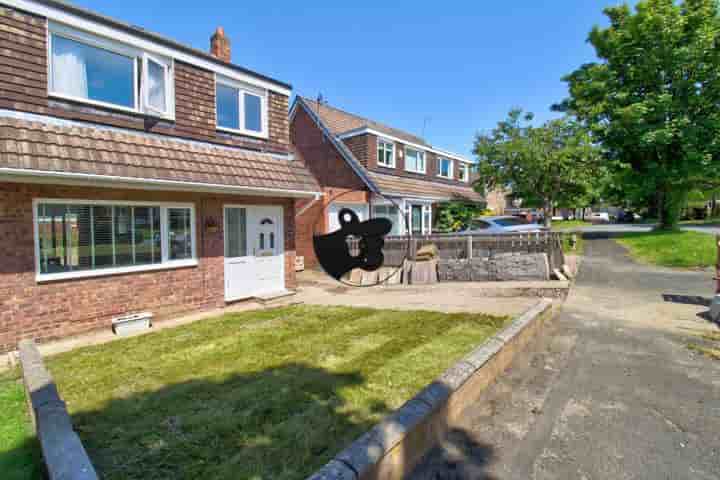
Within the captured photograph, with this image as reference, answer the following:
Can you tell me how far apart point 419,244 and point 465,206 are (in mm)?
11578

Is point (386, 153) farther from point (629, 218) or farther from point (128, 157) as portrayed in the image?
point (629, 218)

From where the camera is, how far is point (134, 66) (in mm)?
7512

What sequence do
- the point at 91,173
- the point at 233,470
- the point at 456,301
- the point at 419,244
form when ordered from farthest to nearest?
1. the point at 419,244
2. the point at 456,301
3. the point at 91,173
4. the point at 233,470

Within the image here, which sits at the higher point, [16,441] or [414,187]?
[414,187]

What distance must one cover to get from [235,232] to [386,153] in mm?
12434

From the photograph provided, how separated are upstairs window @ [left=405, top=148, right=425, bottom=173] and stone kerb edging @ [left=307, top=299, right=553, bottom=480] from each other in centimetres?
1792

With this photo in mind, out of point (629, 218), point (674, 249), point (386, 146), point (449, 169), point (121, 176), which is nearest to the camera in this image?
point (121, 176)

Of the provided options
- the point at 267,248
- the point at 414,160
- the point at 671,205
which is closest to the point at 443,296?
the point at 267,248

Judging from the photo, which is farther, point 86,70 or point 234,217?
point 234,217

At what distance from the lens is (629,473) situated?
277 cm

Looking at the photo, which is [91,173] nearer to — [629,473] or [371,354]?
[371,354]

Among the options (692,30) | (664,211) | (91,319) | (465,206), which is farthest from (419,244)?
(692,30)

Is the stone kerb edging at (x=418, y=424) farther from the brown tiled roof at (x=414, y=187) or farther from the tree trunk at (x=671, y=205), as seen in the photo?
the tree trunk at (x=671, y=205)

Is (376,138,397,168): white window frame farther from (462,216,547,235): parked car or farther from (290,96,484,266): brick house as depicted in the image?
(462,216,547,235): parked car
